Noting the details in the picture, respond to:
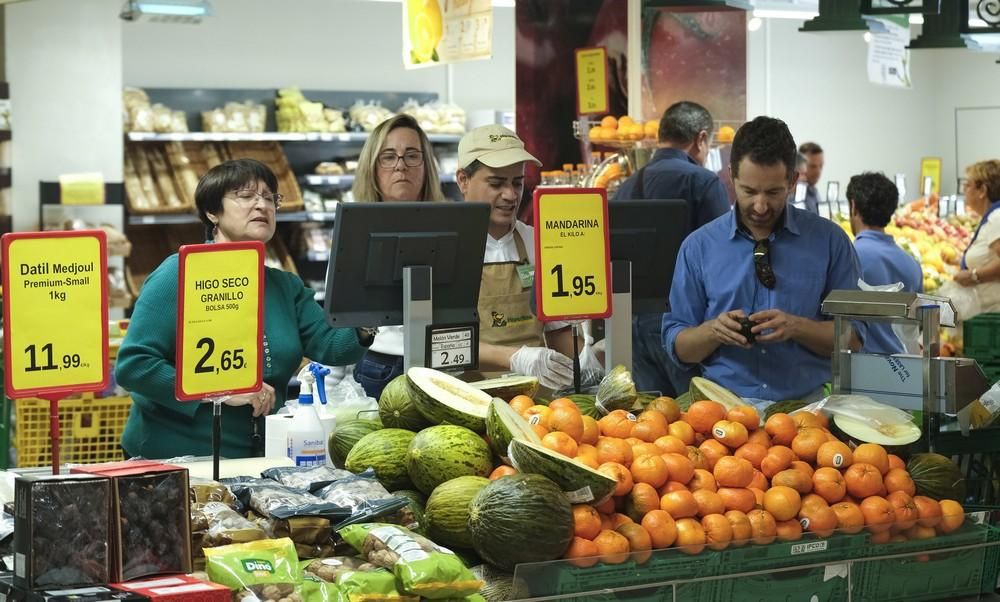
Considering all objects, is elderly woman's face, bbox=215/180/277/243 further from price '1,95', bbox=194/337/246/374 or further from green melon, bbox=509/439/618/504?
green melon, bbox=509/439/618/504

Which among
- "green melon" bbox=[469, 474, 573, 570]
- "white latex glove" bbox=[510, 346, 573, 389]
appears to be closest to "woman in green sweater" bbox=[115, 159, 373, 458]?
"white latex glove" bbox=[510, 346, 573, 389]

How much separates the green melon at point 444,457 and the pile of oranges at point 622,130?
428 centimetres

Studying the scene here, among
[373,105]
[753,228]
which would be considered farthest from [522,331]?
[373,105]

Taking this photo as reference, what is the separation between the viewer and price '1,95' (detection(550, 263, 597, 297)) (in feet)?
10.5

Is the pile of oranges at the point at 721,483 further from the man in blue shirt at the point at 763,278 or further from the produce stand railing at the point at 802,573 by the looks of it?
the man in blue shirt at the point at 763,278

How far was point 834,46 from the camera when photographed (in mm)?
15180

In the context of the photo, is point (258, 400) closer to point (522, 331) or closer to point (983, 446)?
point (522, 331)

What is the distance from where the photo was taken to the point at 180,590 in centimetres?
193

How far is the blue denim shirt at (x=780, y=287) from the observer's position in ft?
12.0

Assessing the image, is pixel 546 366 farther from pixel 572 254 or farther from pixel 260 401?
pixel 260 401

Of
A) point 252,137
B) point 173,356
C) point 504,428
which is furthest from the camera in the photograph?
point 252,137

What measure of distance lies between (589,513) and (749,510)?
14.1 inches

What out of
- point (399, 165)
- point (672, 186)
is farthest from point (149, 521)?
point (672, 186)

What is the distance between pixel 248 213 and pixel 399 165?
0.73m
